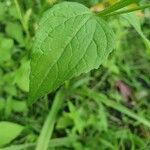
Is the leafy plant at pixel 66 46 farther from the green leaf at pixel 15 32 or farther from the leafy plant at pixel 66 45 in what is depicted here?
the green leaf at pixel 15 32

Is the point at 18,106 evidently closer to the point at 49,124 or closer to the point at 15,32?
the point at 49,124

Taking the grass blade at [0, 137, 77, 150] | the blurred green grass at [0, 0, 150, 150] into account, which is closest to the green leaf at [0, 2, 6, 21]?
the blurred green grass at [0, 0, 150, 150]

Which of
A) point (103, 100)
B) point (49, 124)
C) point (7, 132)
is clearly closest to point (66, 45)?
point (7, 132)

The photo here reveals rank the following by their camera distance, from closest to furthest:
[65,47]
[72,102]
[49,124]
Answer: [65,47] < [49,124] < [72,102]

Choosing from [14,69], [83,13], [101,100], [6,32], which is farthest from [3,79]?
[83,13]

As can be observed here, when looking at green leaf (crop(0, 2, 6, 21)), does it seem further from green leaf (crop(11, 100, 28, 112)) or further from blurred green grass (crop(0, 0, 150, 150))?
green leaf (crop(11, 100, 28, 112))

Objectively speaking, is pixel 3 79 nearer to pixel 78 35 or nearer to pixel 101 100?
pixel 101 100
